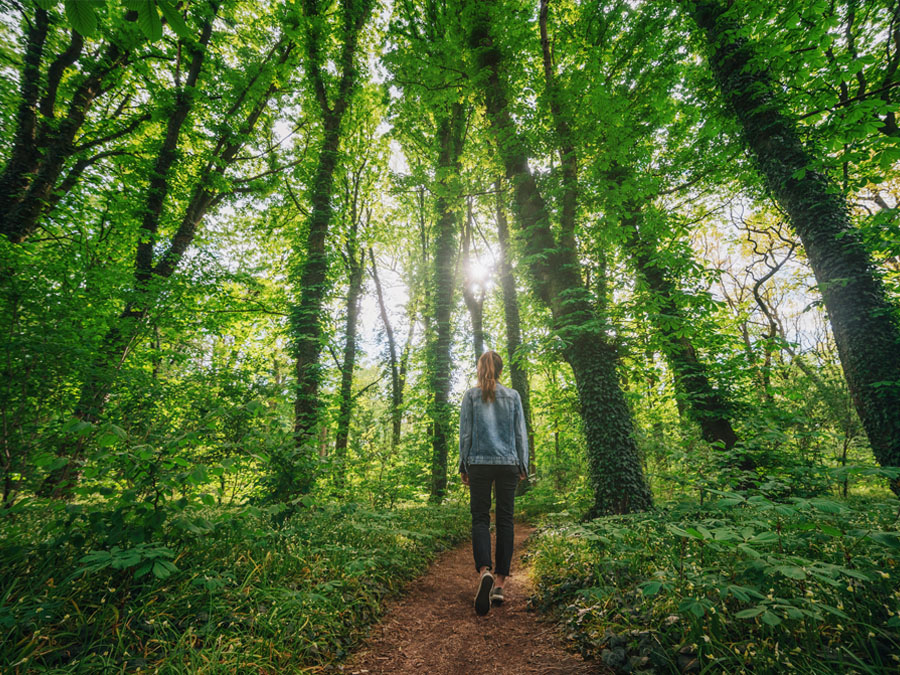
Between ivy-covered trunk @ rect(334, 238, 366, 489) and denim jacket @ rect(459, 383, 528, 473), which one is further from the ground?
ivy-covered trunk @ rect(334, 238, 366, 489)

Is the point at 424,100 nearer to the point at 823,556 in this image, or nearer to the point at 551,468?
the point at 823,556

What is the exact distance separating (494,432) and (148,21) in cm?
404

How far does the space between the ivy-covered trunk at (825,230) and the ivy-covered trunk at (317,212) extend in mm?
8203

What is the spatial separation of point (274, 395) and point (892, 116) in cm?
1457

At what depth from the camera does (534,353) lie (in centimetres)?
661

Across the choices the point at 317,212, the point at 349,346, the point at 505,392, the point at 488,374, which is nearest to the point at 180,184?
the point at 317,212

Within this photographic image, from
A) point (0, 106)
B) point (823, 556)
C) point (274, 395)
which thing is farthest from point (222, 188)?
point (823, 556)

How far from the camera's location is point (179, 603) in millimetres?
2436

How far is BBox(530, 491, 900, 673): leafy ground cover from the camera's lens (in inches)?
66.7

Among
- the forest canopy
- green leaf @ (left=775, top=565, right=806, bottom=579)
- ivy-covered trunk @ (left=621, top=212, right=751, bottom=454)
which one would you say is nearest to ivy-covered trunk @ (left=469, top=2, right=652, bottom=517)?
the forest canopy

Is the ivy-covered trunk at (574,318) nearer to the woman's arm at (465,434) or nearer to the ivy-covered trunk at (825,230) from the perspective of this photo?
the woman's arm at (465,434)

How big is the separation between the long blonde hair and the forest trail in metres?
2.19

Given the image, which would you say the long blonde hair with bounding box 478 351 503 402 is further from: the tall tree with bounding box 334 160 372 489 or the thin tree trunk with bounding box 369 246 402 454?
the thin tree trunk with bounding box 369 246 402 454

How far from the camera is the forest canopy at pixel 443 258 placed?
341 centimetres
